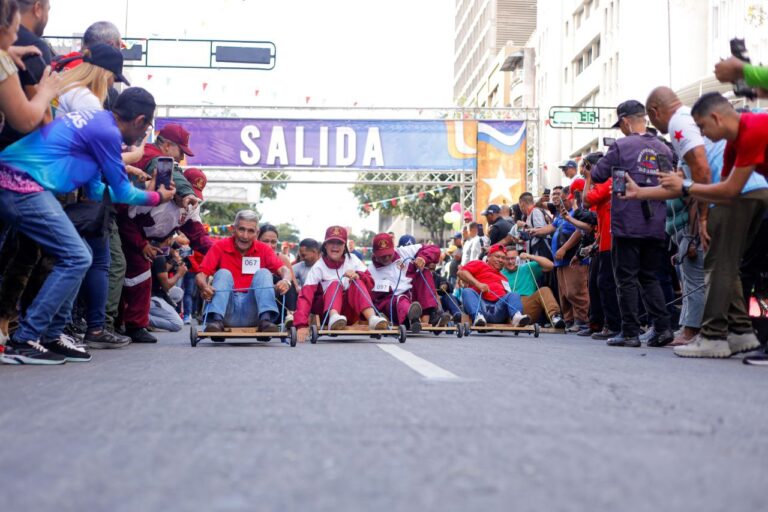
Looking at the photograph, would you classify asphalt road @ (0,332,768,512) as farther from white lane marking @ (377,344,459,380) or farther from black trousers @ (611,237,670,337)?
black trousers @ (611,237,670,337)

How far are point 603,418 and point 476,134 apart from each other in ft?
88.4

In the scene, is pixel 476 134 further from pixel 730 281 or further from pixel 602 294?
pixel 730 281

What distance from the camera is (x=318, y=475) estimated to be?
320 centimetres

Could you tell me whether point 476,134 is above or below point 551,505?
above

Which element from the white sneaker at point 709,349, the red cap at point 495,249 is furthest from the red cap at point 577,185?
the white sneaker at point 709,349

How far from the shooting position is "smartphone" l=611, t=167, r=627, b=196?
9.21m

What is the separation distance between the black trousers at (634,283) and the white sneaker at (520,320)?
3.15 m

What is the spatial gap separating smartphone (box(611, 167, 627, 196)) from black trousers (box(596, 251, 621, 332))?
2.58 m

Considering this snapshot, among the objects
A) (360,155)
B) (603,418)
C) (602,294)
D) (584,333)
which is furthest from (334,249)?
(360,155)

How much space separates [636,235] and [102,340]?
4.84 m

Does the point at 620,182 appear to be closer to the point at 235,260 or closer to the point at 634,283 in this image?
the point at 634,283

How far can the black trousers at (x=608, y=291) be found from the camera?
11.9 meters

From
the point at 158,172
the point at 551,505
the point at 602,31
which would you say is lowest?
the point at 551,505

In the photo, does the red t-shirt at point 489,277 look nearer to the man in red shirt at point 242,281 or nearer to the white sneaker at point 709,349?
the man in red shirt at point 242,281
